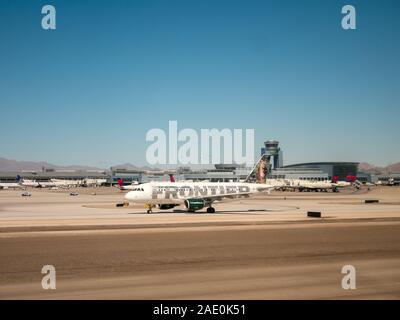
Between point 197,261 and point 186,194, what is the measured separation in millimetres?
36728

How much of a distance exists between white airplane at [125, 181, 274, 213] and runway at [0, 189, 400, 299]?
16498 mm

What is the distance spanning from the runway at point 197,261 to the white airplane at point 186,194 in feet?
54.1

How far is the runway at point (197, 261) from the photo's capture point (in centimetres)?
1670

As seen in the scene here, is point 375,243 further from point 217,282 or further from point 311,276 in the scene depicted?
point 217,282

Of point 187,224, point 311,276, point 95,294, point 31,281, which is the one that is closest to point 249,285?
point 311,276

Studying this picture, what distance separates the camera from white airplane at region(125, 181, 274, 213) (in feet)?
188

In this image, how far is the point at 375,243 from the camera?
3036 cm

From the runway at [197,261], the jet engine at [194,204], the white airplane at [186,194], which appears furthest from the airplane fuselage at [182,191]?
the runway at [197,261]

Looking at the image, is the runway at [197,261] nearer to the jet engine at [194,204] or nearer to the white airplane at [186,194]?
the white airplane at [186,194]

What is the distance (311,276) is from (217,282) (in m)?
4.19

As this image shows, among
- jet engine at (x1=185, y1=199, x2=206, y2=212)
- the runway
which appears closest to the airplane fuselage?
jet engine at (x1=185, y1=199, x2=206, y2=212)

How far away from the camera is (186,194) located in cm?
5988

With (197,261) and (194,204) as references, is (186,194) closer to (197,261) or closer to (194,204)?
(194,204)
